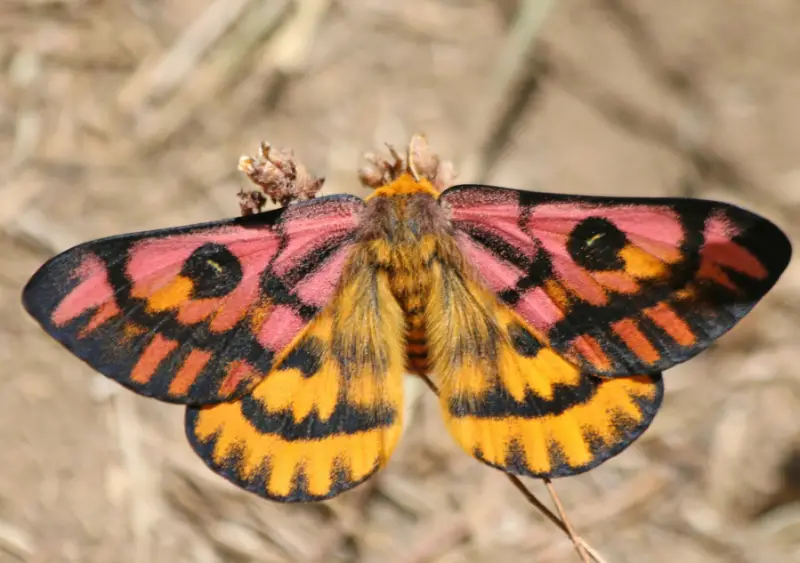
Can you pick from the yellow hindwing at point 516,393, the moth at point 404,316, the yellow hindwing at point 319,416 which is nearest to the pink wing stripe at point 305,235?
the moth at point 404,316

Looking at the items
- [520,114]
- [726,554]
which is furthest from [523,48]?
[726,554]

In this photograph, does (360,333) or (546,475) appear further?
(360,333)

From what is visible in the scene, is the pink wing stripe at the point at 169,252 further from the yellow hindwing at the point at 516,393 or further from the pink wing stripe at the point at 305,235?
the yellow hindwing at the point at 516,393

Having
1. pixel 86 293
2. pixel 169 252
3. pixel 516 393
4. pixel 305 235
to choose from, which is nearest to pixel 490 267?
pixel 516 393

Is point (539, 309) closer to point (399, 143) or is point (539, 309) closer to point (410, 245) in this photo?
point (410, 245)

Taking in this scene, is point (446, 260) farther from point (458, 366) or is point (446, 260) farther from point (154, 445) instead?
point (154, 445)
